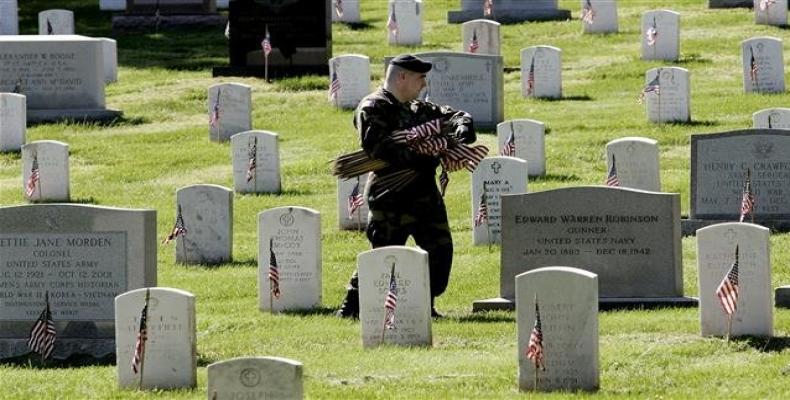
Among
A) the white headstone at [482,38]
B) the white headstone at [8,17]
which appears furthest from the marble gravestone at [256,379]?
the white headstone at [8,17]

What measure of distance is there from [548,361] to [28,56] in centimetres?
1681

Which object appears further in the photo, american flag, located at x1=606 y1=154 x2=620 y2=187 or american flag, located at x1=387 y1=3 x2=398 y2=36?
american flag, located at x1=387 y1=3 x2=398 y2=36

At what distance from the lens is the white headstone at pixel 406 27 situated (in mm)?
34188

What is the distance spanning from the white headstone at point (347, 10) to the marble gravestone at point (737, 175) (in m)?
19.4

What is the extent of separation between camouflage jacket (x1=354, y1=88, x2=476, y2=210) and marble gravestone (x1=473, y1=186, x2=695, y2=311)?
0.86 m

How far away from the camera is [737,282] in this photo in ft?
47.1

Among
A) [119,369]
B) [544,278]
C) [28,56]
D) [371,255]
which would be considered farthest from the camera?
[28,56]

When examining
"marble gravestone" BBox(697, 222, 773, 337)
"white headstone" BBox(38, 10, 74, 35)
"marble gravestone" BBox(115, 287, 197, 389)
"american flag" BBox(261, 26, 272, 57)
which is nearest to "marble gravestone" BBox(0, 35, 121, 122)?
"american flag" BBox(261, 26, 272, 57)

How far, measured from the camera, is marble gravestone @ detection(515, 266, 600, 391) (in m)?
12.7

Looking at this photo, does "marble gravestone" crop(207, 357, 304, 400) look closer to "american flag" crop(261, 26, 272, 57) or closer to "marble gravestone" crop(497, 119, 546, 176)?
"marble gravestone" crop(497, 119, 546, 176)

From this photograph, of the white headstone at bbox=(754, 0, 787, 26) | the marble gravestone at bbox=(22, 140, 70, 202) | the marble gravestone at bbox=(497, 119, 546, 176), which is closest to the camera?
the marble gravestone at bbox=(497, 119, 546, 176)

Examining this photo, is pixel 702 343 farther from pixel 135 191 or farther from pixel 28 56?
pixel 28 56

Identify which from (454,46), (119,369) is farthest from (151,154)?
(119,369)

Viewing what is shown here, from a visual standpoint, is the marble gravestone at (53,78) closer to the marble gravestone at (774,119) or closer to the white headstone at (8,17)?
the white headstone at (8,17)
